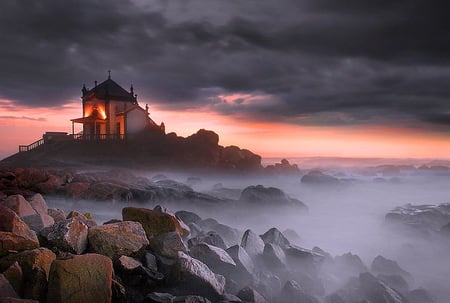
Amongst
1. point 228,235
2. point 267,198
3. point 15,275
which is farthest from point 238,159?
point 15,275

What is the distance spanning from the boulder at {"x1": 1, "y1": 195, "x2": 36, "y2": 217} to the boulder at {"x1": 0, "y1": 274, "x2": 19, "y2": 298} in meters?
2.91

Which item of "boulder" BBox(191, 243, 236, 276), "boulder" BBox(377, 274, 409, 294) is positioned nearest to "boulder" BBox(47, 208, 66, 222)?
"boulder" BBox(191, 243, 236, 276)

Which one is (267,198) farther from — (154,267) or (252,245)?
(154,267)

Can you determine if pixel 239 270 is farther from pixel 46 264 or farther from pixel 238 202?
pixel 238 202

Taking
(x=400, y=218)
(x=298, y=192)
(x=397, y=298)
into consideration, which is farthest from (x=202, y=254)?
(x=298, y=192)

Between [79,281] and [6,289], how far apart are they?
90 cm

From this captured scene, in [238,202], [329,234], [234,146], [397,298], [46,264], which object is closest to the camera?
[46,264]

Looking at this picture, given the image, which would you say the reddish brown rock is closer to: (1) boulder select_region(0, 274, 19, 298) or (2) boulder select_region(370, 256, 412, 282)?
(1) boulder select_region(0, 274, 19, 298)

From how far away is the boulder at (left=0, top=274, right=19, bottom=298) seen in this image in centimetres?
494

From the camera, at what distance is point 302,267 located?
9320 mm

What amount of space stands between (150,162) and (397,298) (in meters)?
42.4

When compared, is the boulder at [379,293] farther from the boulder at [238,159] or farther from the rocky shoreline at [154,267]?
the boulder at [238,159]

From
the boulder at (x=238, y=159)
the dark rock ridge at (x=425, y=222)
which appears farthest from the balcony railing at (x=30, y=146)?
the dark rock ridge at (x=425, y=222)

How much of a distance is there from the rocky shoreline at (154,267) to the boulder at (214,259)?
0.02 m
